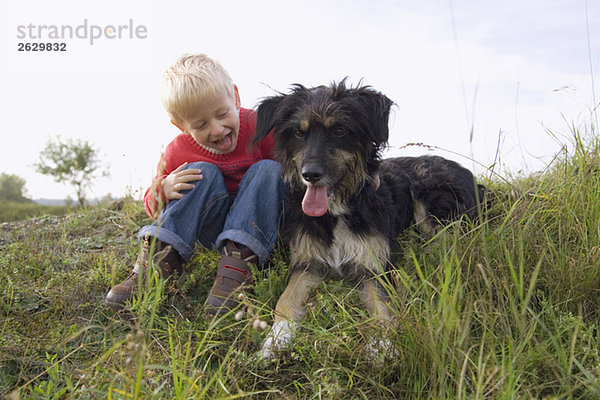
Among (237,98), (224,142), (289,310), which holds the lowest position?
(289,310)

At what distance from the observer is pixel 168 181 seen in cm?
340

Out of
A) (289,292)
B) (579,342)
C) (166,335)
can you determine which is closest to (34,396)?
(166,335)

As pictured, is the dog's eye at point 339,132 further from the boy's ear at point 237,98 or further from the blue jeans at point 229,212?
the boy's ear at point 237,98

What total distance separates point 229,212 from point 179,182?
0.47 m

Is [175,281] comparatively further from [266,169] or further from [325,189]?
[325,189]

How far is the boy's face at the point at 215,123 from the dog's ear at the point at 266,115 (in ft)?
1.06

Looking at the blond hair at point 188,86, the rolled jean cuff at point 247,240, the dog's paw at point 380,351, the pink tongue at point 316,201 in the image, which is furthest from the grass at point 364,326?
the blond hair at point 188,86

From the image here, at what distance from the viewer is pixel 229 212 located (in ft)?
11.5

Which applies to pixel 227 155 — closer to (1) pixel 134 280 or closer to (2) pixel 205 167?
(2) pixel 205 167

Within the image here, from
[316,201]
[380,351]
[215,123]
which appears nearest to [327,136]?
[316,201]

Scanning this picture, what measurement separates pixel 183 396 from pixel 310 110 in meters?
2.11

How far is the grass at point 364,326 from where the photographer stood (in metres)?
1.87

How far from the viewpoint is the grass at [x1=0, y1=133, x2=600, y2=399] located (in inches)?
73.5

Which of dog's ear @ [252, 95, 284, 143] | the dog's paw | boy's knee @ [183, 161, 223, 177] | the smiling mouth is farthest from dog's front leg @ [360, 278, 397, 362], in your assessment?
the smiling mouth
